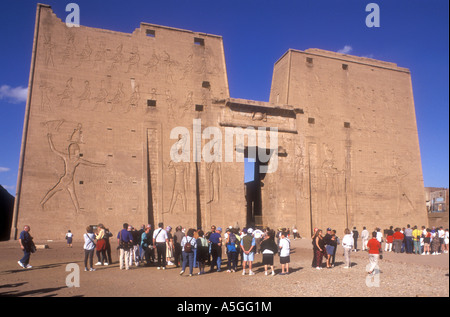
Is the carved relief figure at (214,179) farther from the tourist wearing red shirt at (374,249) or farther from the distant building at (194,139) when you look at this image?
the tourist wearing red shirt at (374,249)

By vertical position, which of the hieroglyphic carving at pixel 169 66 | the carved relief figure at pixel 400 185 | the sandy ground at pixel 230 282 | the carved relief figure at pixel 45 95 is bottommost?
the sandy ground at pixel 230 282

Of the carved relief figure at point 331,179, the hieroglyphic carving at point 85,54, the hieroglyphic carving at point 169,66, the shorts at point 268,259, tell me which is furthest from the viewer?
the carved relief figure at point 331,179

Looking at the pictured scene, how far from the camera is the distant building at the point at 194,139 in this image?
58.3 feet

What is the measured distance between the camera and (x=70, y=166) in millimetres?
17703

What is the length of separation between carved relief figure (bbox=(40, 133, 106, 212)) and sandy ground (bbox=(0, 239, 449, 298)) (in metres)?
5.47

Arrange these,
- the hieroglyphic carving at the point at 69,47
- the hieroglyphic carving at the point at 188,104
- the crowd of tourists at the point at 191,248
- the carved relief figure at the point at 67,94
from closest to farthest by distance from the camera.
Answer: the crowd of tourists at the point at 191,248 < the carved relief figure at the point at 67,94 < the hieroglyphic carving at the point at 69,47 < the hieroglyphic carving at the point at 188,104

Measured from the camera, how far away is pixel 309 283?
841 cm

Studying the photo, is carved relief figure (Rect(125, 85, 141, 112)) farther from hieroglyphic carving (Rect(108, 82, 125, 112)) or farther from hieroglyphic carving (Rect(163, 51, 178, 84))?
hieroglyphic carving (Rect(163, 51, 178, 84))

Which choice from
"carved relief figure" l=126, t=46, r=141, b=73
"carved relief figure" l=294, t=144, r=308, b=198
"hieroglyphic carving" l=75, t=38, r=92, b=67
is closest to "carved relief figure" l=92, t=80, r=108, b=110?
"hieroglyphic carving" l=75, t=38, r=92, b=67

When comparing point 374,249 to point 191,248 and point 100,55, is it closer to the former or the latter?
point 191,248

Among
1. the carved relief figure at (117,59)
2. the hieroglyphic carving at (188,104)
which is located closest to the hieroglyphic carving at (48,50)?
the carved relief figure at (117,59)

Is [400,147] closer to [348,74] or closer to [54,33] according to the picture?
[348,74]
